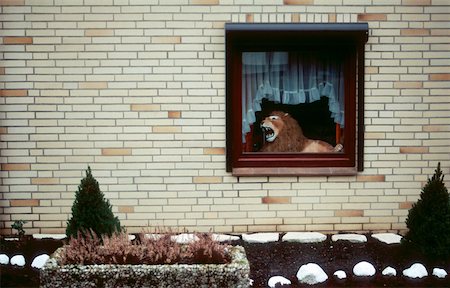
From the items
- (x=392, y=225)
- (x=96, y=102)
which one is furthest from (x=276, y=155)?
(x=96, y=102)

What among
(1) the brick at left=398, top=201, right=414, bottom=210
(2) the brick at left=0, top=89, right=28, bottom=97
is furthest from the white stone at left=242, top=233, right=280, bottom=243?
(2) the brick at left=0, top=89, right=28, bottom=97

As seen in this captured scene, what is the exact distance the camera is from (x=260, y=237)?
246 inches

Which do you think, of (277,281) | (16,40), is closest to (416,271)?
(277,281)

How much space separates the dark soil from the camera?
508 centimetres

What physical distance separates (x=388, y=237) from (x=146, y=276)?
308 cm

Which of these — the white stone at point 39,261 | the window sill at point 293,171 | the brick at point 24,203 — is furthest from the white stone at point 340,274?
the brick at point 24,203

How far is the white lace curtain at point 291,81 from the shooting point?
21.8 ft

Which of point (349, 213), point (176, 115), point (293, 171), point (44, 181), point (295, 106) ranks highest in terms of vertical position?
point (295, 106)

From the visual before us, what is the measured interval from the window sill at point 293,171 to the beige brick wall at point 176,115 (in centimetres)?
10

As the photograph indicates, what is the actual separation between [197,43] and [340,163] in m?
2.19

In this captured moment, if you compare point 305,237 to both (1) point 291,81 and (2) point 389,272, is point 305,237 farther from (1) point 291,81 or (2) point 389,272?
(1) point 291,81

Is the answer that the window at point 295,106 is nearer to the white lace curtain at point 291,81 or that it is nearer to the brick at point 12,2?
the white lace curtain at point 291,81

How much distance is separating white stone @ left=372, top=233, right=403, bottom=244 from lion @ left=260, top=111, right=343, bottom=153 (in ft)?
3.74

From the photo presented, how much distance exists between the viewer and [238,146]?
6547 mm
